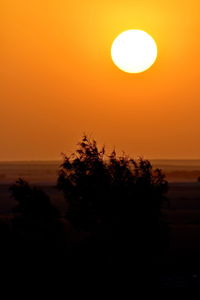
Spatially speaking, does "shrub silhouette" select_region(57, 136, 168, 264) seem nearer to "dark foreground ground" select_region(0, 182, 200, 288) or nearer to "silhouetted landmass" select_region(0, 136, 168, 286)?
"silhouetted landmass" select_region(0, 136, 168, 286)

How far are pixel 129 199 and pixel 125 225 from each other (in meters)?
2.35

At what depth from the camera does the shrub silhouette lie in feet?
146

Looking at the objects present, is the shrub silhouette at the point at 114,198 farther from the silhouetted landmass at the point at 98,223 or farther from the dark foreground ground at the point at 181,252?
the dark foreground ground at the point at 181,252

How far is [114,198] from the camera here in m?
46.7

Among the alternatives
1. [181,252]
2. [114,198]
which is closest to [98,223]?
[114,198]

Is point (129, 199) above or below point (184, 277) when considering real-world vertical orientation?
above

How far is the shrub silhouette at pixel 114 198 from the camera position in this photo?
1753 inches

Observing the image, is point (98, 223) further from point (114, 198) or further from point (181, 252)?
point (181, 252)

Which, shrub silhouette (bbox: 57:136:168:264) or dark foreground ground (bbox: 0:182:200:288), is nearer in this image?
dark foreground ground (bbox: 0:182:200:288)

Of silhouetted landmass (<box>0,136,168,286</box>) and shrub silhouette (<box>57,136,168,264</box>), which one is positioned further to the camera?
shrub silhouette (<box>57,136,168,264</box>)

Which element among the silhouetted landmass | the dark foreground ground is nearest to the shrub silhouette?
the silhouetted landmass

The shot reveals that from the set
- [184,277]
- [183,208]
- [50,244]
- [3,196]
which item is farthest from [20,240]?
[3,196]

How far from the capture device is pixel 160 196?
4762cm

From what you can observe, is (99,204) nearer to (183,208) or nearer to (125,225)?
(125,225)
